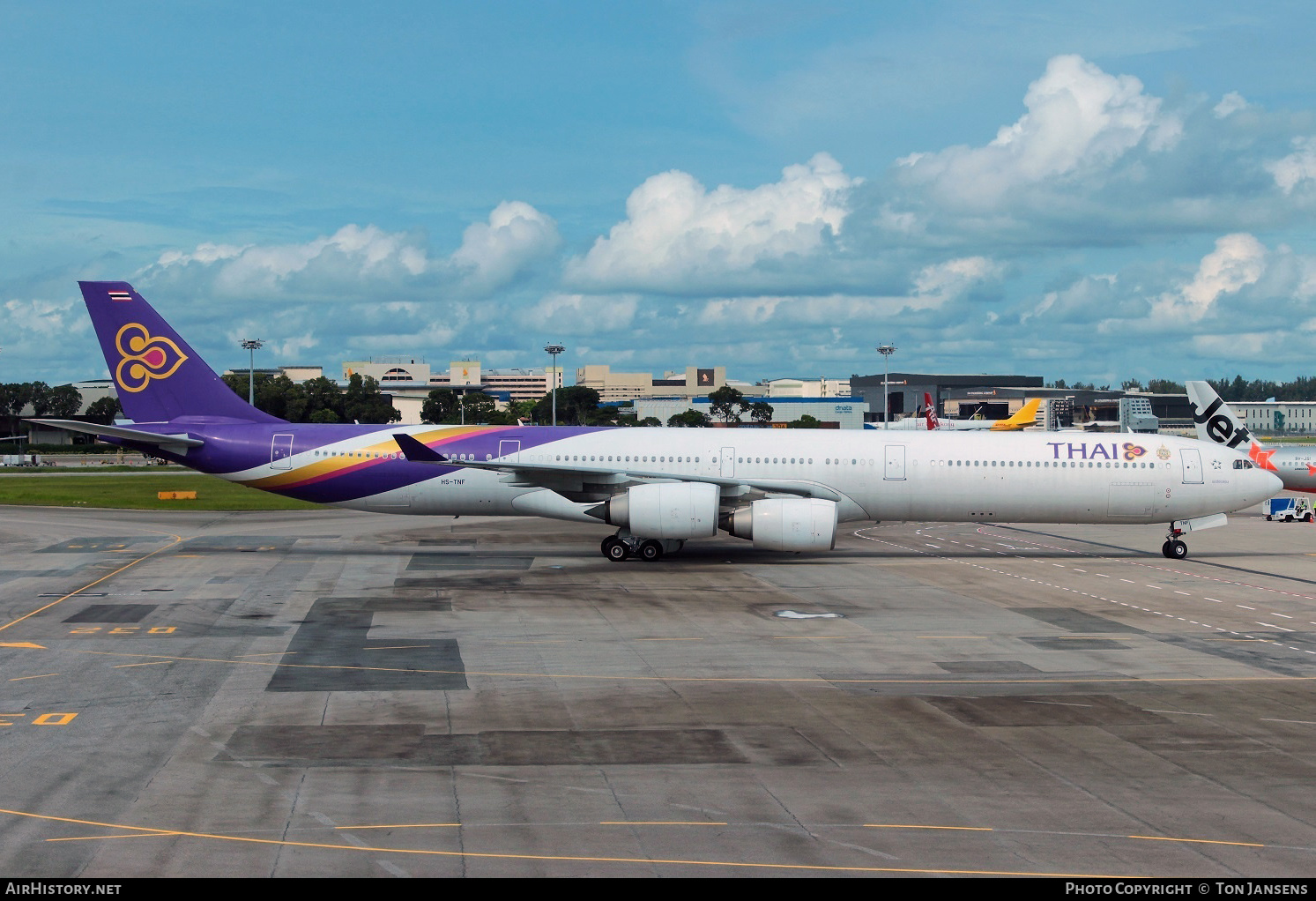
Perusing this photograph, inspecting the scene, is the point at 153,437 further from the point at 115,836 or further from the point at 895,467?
the point at 115,836

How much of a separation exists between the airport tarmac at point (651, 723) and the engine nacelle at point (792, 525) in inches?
51.5

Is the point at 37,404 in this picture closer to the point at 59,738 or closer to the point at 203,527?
the point at 203,527

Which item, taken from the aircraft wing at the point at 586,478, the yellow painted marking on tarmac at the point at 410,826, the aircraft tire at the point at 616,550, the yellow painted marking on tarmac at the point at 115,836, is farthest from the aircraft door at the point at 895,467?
the yellow painted marking on tarmac at the point at 115,836

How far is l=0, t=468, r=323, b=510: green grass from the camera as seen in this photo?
58.3 m

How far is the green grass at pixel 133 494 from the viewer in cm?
5831

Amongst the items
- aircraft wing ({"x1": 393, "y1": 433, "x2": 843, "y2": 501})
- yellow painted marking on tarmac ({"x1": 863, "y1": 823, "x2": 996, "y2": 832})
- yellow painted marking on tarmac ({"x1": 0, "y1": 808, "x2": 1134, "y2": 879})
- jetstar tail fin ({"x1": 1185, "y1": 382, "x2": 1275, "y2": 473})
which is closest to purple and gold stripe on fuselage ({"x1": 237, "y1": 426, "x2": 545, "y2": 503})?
aircraft wing ({"x1": 393, "y1": 433, "x2": 843, "y2": 501})

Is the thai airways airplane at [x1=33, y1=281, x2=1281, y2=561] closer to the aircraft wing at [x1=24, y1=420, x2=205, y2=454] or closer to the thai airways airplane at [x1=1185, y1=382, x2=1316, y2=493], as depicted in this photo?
the aircraft wing at [x1=24, y1=420, x2=205, y2=454]

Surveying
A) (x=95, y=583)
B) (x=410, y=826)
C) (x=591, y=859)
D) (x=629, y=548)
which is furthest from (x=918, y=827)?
(x=95, y=583)

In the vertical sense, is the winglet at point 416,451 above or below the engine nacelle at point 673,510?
above

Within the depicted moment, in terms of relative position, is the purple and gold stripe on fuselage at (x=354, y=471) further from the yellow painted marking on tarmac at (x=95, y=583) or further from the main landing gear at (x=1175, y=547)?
the main landing gear at (x=1175, y=547)

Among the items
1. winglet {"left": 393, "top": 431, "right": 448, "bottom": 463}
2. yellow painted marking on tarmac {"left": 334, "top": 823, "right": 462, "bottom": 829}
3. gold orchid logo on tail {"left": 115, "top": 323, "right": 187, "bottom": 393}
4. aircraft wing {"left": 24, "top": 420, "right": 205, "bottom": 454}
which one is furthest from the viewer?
gold orchid logo on tail {"left": 115, "top": 323, "right": 187, "bottom": 393}

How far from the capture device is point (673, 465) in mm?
38938

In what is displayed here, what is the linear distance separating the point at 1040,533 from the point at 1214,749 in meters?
34.9

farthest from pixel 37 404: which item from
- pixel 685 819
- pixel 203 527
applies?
pixel 685 819
